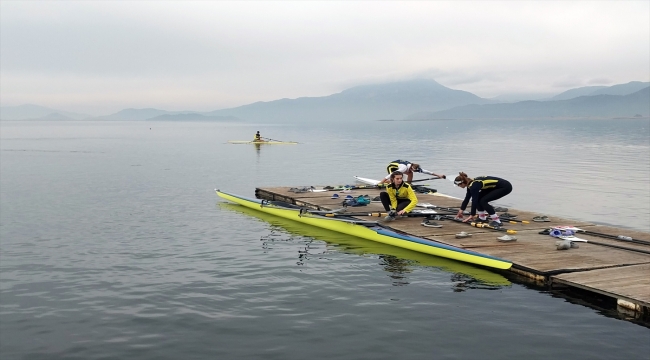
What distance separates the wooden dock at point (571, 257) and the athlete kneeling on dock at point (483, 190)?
0.60m

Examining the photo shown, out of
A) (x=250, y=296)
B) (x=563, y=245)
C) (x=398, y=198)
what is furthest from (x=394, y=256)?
(x=250, y=296)

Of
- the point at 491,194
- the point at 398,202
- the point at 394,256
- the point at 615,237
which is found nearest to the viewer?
the point at 615,237

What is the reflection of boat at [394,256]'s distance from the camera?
15.4 metres

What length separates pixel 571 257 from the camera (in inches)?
602

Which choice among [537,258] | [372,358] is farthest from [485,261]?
[372,358]

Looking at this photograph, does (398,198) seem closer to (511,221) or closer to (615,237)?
(511,221)

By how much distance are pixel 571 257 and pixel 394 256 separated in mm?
5262

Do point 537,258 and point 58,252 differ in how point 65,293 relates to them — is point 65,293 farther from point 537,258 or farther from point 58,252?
point 537,258

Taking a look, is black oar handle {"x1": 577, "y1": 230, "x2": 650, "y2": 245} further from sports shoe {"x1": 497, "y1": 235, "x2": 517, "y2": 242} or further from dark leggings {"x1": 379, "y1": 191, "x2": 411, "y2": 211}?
dark leggings {"x1": 379, "y1": 191, "x2": 411, "y2": 211}

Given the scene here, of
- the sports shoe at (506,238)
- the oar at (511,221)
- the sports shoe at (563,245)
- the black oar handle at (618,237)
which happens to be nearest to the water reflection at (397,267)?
the sports shoe at (506,238)

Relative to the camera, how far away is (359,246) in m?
19.7

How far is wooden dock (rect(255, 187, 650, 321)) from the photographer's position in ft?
40.9

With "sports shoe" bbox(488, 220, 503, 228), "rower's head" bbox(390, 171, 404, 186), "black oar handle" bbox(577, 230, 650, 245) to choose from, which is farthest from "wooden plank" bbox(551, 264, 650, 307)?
"rower's head" bbox(390, 171, 404, 186)

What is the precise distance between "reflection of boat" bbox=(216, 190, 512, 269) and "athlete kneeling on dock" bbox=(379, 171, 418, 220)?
1250mm
